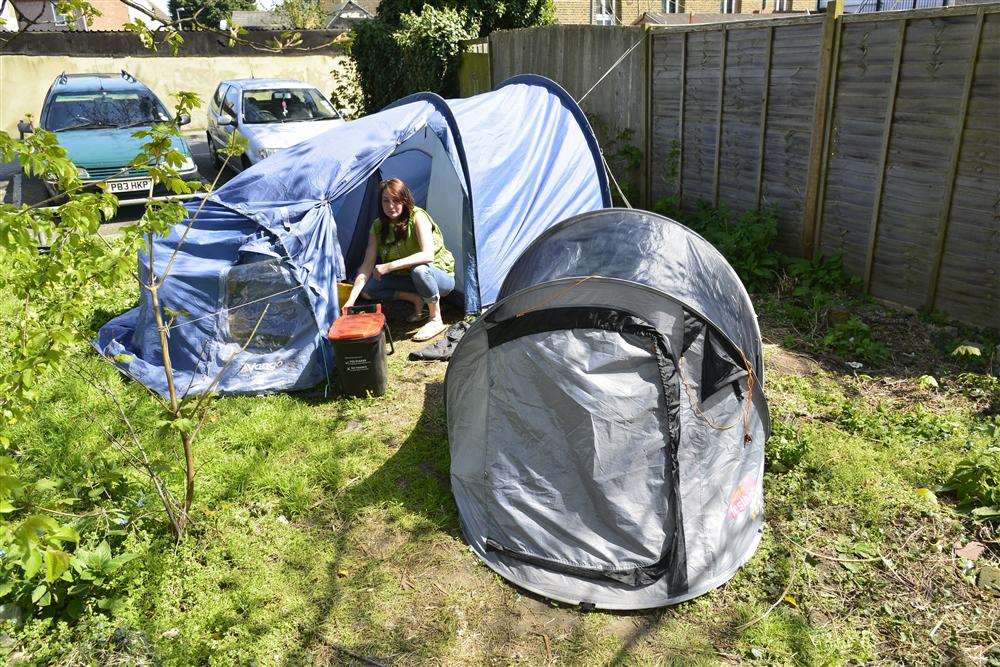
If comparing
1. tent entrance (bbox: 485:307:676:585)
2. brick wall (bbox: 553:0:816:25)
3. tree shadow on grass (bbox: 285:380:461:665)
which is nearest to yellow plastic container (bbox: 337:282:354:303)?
tree shadow on grass (bbox: 285:380:461:665)

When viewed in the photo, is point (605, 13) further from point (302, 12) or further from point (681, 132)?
point (681, 132)

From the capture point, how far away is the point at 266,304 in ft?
17.2

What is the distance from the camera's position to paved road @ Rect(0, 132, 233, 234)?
10538 mm

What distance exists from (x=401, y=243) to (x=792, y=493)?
363cm

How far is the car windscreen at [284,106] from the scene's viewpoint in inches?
459

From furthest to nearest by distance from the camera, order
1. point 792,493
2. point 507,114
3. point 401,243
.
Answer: point 507,114, point 401,243, point 792,493

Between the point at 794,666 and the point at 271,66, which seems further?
the point at 271,66

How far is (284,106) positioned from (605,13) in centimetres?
1277

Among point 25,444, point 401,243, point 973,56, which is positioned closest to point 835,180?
point 973,56

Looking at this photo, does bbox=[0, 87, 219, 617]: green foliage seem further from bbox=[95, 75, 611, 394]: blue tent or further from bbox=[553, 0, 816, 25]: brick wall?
bbox=[553, 0, 816, 25]: brick wall

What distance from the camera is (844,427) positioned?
462 centimetres

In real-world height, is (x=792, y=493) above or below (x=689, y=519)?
below

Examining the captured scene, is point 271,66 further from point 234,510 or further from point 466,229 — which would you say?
point 234,510

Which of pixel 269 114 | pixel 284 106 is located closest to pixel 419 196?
pixel 269 114
